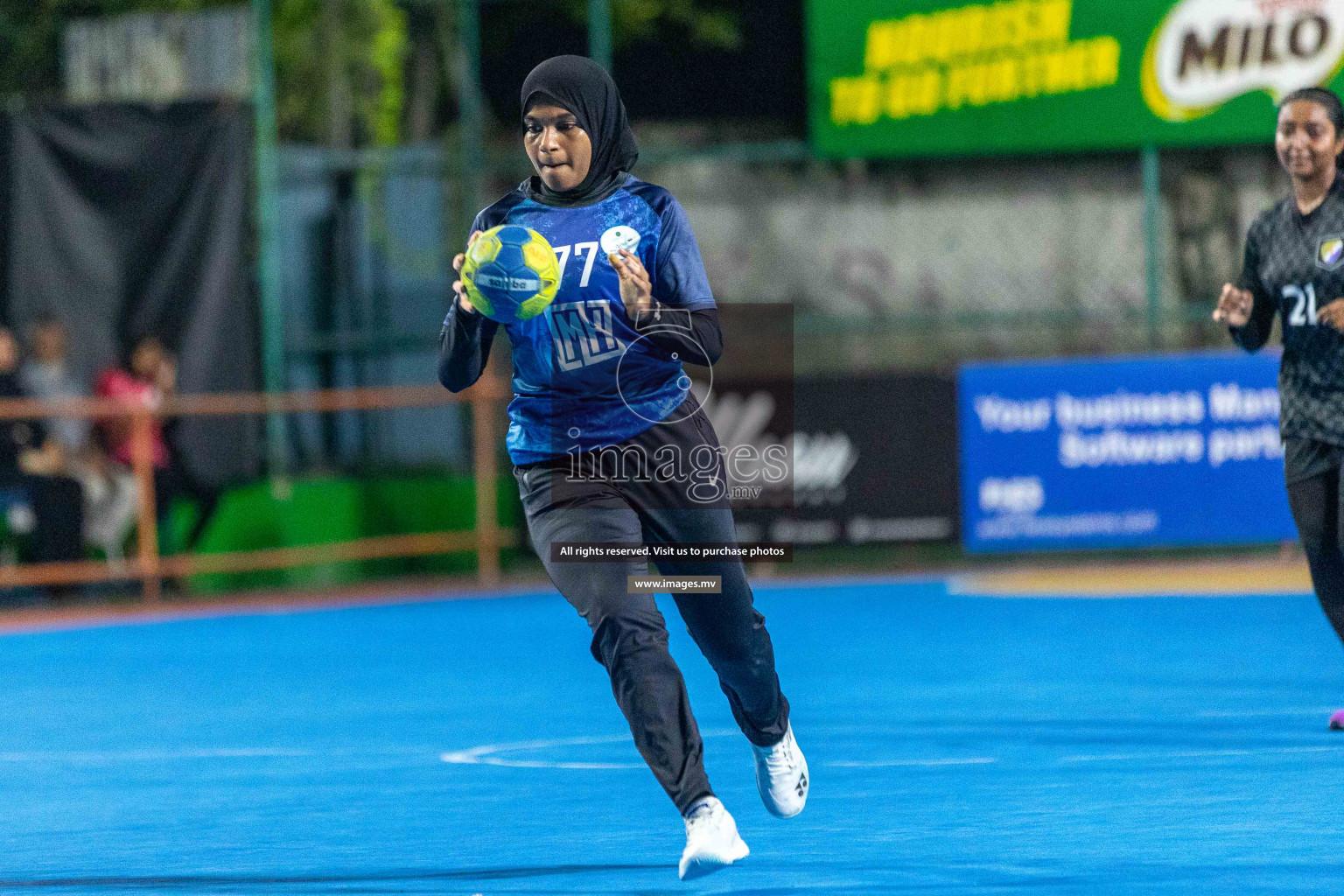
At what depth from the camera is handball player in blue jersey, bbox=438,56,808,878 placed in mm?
5746

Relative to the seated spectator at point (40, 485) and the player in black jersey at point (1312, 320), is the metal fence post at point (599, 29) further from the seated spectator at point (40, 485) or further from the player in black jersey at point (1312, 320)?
the player in black jersey at point (1312, 320)

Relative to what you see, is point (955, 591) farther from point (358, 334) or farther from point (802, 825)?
point (802, 825)

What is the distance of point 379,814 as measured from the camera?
722 centimetres

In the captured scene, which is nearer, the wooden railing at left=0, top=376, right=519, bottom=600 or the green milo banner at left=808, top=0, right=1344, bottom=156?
the wooden railing at left=0, top=376, right=519, bottom=600

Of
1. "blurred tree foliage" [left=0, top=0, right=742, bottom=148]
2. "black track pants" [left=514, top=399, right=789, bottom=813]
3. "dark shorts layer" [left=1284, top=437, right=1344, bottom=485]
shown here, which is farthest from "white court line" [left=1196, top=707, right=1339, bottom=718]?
"blurred tree foliage" [left=0, top=0, right=742, bottom=148]

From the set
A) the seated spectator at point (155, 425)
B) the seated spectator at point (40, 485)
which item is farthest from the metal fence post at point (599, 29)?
the seated spectator at point (40, 485)

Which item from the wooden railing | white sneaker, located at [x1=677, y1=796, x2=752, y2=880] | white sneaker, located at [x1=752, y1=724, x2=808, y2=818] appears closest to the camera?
white sneaker, located at [x1=677, y1=796, x2=752, y2=880]

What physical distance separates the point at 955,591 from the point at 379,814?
913 cm

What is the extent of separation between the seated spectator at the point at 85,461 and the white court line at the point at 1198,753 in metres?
10.6

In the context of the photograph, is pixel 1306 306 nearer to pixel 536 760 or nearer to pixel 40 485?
pixel 536 760

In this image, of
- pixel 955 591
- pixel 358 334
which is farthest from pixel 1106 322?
pixel 358 334

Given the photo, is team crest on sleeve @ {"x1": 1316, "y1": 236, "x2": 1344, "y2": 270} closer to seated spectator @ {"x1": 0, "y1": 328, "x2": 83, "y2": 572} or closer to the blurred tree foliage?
seated spectator @ {"x1": 0, "y1": 328, "x2": 83, "y2": 572}

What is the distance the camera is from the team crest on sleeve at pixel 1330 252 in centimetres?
815

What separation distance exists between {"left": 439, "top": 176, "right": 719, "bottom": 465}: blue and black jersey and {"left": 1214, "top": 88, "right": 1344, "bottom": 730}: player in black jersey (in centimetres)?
291
